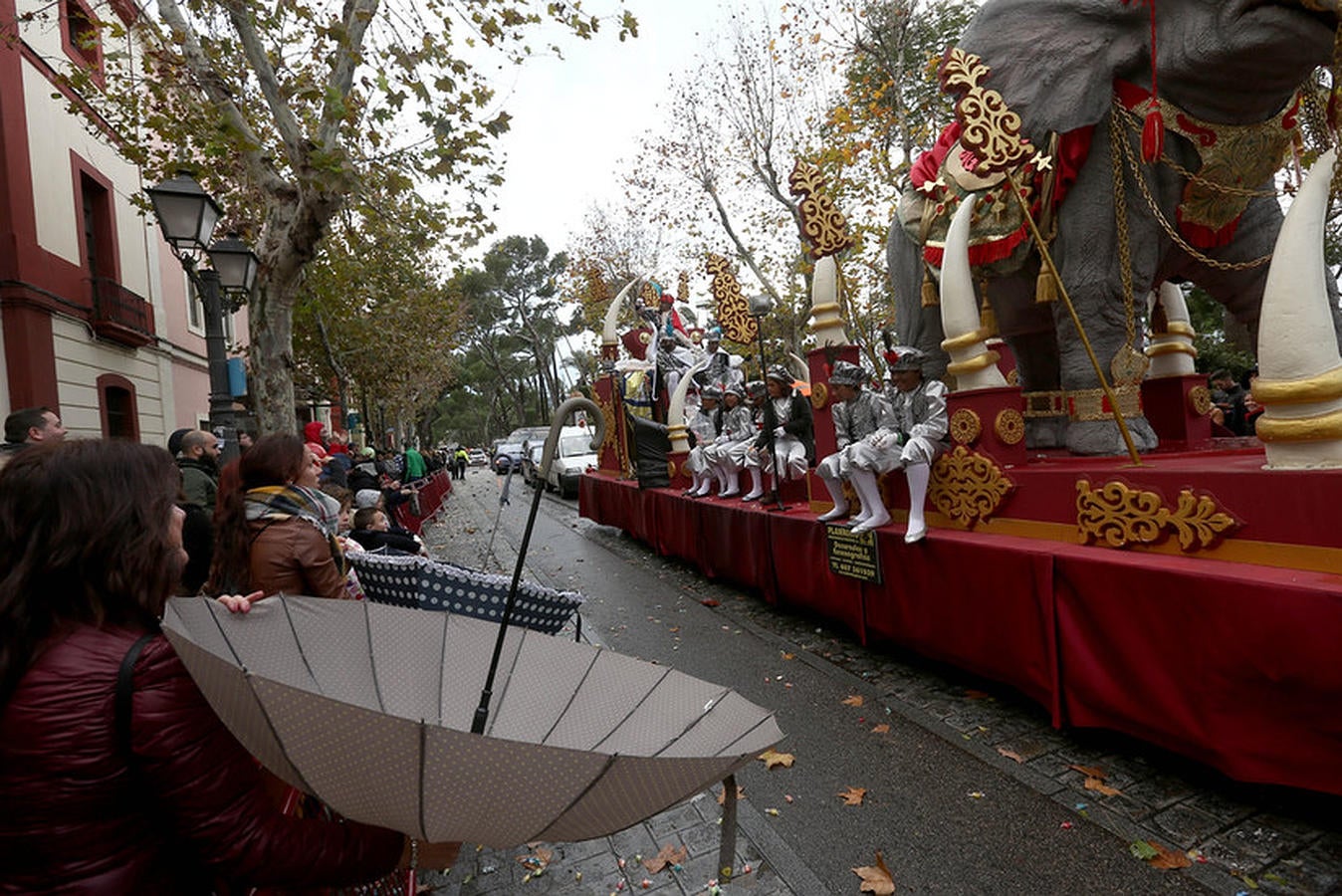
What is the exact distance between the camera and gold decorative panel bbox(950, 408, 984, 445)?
174 inches

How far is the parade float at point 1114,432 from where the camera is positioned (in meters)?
2.78

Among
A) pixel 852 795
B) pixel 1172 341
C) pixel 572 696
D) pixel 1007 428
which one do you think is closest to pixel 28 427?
pixel 572 696

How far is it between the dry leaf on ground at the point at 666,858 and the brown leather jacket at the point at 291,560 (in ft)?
5.59

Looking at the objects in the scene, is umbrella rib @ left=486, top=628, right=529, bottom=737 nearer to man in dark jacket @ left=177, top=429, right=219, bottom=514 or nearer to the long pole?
man in dark jacket @ left=177, top=429, right=219, bottom=514

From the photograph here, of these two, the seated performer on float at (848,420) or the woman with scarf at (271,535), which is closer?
the woman with scarf at (271,535)

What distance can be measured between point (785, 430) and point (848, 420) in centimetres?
171

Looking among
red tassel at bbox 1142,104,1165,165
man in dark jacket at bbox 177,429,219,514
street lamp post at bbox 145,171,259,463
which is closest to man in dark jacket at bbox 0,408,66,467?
man in dark jacket at bbox 177,429,219,514

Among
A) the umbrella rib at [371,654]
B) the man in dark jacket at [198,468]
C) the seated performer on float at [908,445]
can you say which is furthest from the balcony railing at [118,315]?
the umbrella rib at [371,654]

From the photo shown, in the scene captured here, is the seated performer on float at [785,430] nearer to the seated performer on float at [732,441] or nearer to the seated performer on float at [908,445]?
the seated performer on float at [732,441]

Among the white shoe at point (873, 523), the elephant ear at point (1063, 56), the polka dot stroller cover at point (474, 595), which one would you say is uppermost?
the elephant ear at point (1063, 56)

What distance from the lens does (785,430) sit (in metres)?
7.00

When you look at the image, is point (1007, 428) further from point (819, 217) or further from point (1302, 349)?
point (819, 217)

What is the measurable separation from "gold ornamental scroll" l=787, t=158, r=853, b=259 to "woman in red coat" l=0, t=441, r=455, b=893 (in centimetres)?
513

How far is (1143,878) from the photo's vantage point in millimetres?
2582
